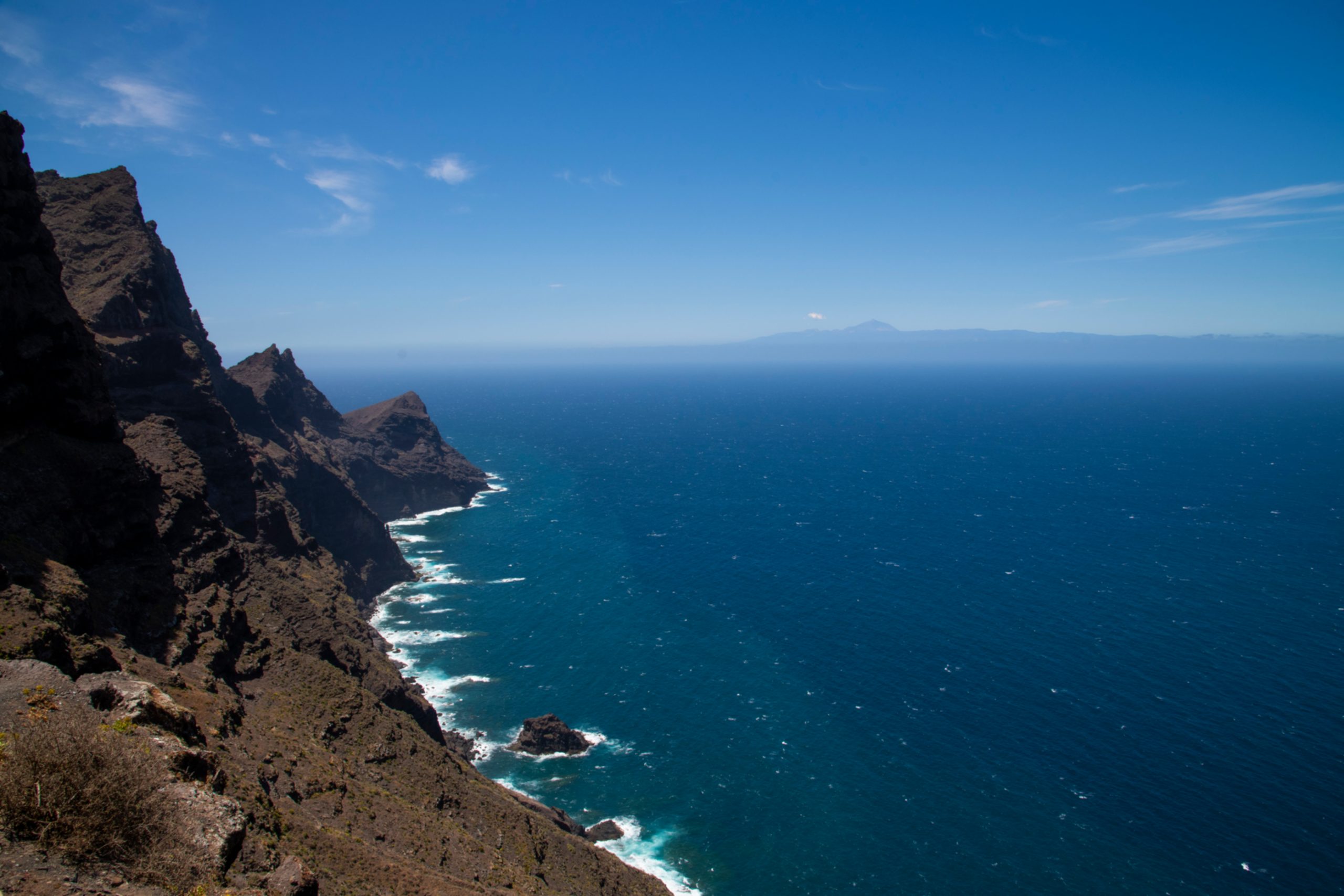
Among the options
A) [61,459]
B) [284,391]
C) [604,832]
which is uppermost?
[284,391]

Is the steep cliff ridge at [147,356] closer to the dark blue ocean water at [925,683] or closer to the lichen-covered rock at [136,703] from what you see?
the lichen-covered rock at [136,703]

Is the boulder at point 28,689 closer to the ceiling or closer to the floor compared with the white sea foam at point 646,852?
closer to the ceiling

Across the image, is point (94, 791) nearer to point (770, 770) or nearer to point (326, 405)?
point (770, 770)

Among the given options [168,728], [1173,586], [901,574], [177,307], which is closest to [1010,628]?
[901,574]

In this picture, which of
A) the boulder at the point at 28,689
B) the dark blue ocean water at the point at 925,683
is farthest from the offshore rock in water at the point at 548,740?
the boulder at the point at 28,689

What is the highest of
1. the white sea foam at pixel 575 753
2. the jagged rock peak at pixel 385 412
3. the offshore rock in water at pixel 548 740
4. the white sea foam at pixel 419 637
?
the jagged rock peak at pixel 385 412

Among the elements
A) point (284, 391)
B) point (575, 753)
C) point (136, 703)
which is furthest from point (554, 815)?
point (284, 391)

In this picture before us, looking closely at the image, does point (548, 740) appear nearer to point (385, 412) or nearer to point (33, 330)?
point (33, 330)
